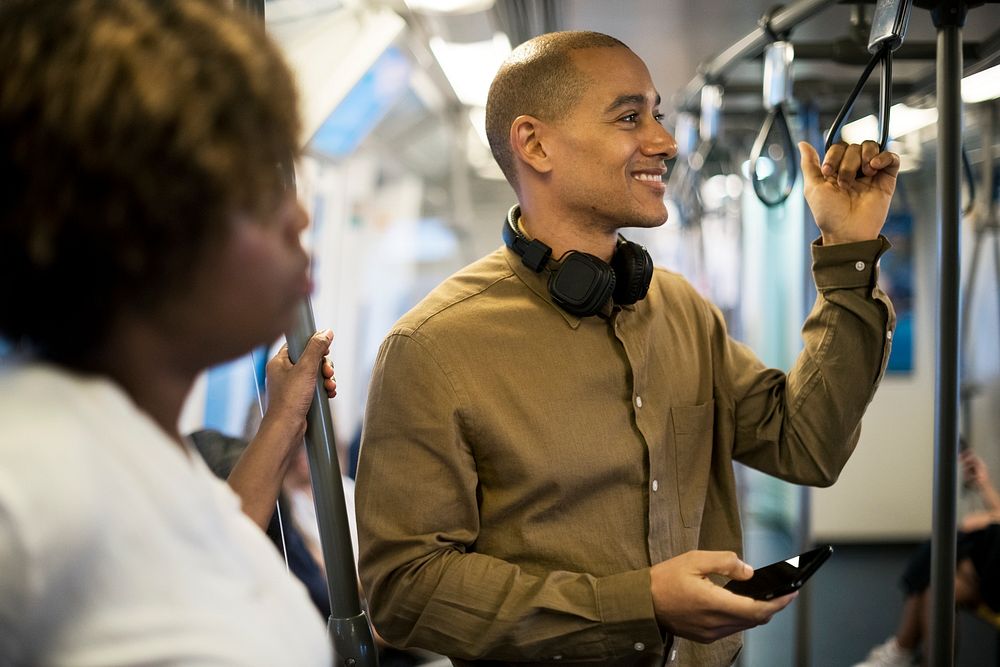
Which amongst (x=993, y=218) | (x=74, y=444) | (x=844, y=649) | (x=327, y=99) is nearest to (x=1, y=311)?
(x=74, y=444)

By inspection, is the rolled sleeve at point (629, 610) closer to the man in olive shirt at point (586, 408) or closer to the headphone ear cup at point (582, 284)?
the man in olive shirt at point (586, 408)

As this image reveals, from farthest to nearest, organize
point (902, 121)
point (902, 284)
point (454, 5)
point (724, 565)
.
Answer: point (902, 284) < point (902, 121) < point (454, 5) < point (724, 565)

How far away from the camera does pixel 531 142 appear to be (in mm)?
1705

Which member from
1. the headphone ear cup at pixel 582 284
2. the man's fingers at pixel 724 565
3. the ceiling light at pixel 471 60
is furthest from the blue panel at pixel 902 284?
the man's fingers at pixel 724 565

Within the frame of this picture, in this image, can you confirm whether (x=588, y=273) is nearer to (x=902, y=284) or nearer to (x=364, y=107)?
(x=364, y=107)

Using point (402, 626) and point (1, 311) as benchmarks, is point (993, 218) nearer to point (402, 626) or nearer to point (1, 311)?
point (402, 626)

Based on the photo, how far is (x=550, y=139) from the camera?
1.68 m

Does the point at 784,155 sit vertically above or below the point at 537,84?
below

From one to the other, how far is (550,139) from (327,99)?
168cm

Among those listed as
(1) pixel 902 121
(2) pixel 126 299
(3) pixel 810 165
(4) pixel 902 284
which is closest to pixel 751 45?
(3) pixel 810 165

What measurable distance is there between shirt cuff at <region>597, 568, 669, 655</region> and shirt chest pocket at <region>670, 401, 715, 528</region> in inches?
12.2

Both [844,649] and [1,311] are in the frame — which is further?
[844,649]

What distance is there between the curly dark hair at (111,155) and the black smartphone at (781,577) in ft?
3.02

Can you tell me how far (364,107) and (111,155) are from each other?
3835 mm
